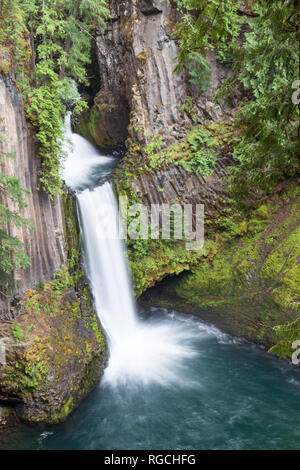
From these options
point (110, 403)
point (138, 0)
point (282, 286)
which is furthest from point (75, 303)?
point (138, 0)

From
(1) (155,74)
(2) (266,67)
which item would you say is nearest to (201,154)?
(1) (155,74)

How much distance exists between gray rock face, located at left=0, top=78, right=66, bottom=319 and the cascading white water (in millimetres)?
1380

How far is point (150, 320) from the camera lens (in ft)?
40.0

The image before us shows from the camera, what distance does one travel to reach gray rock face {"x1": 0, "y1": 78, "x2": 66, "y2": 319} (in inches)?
289

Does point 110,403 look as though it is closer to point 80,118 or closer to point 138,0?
point 80,118

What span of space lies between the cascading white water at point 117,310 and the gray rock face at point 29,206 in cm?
→ 138

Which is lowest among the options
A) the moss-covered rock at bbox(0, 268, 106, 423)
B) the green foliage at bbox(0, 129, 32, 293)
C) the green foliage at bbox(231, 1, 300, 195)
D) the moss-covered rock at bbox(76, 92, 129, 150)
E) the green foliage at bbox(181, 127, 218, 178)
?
the moss-covered rock at bbox(0, 268, 106, 423)

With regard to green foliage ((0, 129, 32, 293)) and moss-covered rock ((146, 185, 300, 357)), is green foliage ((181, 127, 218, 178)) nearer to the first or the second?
moss-covered rock ((146, 185, 300, 357))

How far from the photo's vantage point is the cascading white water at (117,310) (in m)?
9.59

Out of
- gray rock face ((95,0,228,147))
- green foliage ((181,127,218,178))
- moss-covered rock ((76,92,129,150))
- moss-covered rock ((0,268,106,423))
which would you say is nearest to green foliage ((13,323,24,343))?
moss-covered rock ((0,268,106,423))

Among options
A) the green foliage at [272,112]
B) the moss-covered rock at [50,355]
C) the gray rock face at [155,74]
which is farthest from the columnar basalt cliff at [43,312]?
the gray rock face at [155,74]

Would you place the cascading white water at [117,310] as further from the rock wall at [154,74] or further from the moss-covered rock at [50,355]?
the rock wall at [154,74]
